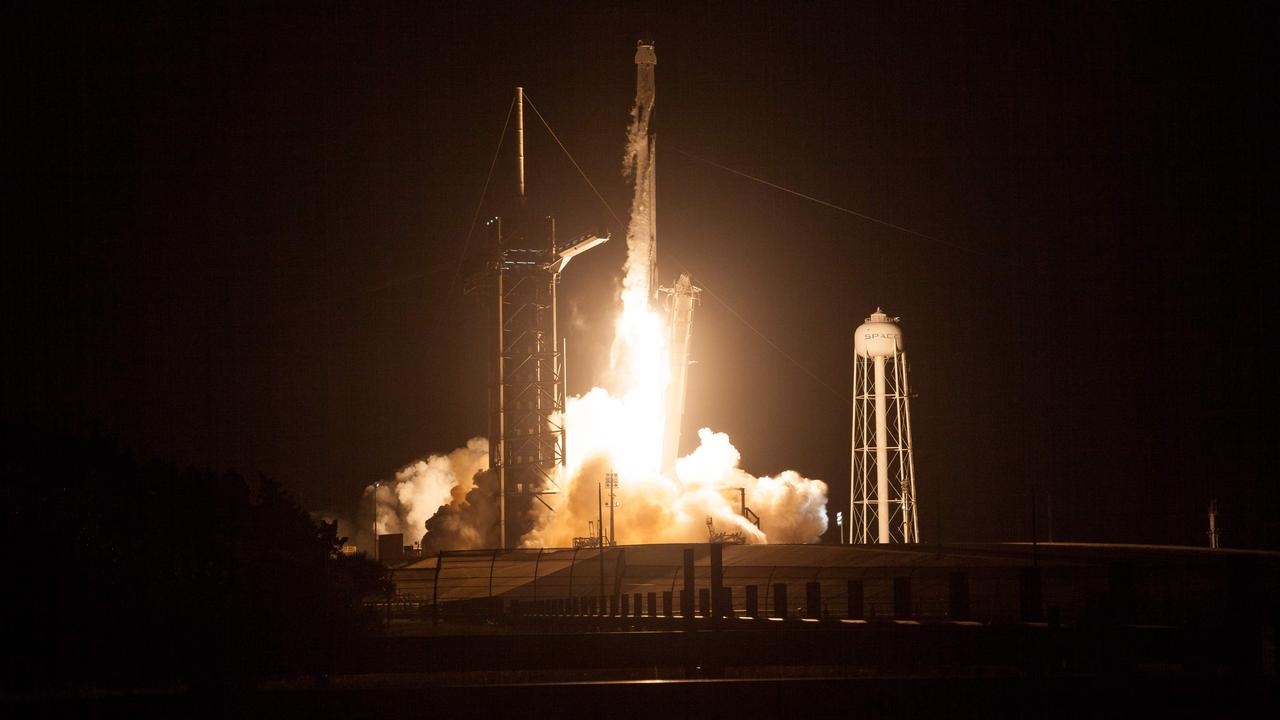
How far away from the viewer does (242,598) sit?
1644 centimetres

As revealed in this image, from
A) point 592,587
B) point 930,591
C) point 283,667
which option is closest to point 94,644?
point 283,667

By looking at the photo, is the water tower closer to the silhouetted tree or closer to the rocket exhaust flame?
the rocket exhaust flame

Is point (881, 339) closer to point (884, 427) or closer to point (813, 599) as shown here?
point (884, 427)

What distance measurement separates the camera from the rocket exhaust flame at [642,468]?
7088 cm

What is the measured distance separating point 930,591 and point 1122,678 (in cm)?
2965

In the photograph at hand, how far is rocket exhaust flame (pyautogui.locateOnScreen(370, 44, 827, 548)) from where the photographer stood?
70.9 meters

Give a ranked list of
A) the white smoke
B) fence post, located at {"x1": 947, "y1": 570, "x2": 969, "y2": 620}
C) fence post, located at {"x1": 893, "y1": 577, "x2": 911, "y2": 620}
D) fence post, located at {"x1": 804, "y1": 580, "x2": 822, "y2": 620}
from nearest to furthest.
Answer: fence post, located at {"x1": 947, "y1": 570, "x2": 969, "y2": 620} < fence post, located at {"x1": 893, "y1": 577, "x2": 911, "y2": 620} < fence post, located at {"x1": 804, "y1": 580, "x2": 822, "y2": 620} < the white smoke

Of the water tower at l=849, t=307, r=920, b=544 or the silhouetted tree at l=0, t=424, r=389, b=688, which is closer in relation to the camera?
the silhouetted tree at l=0, t=424, r=389, b=688

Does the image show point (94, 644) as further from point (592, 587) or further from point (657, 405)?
point (657, 405)

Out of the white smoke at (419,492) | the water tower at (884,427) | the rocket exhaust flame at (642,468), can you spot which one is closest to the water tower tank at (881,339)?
the water tower at (884,427)

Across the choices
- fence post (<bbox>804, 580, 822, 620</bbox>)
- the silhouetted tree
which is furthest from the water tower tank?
fence post (<bbox>804, 580, 822, 620</bbox>)

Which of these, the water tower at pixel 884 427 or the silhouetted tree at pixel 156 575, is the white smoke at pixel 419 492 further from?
the silhouetted tree at pixel 156 575

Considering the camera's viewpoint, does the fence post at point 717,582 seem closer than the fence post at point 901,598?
Yes

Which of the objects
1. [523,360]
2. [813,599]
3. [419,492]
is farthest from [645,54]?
[813,599]
